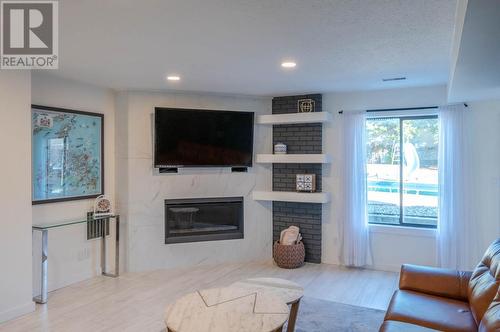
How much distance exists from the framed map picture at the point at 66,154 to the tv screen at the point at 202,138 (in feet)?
2.53

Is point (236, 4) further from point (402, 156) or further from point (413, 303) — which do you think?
point (402, 156)

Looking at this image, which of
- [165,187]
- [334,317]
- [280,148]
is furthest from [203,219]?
[334,317]

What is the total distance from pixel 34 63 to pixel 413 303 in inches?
148

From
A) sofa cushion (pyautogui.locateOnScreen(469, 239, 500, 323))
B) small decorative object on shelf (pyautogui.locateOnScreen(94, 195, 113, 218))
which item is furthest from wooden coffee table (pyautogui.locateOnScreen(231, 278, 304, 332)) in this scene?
small decorative object on shelf (pyautogui.locateOnScreen(94, 195, 113, 218))

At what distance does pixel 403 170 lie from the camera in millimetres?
4906

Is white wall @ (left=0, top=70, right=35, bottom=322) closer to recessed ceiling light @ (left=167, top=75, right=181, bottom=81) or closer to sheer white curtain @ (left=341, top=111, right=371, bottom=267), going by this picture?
recessed ceiling light @ (left=167, top=75, right=181, bottom=81)

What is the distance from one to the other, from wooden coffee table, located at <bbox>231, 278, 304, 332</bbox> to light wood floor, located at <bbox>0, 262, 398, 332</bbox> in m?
0.85

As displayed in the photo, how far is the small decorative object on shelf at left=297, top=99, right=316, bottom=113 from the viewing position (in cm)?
518

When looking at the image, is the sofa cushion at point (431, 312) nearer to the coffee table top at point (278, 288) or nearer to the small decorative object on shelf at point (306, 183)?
the coffee table top at point (278, 288)

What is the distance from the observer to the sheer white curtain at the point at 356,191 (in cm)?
490

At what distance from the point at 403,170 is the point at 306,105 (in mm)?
1578

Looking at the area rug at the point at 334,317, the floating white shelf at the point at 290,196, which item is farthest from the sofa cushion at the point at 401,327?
the floating white shelf at the point at 290,196

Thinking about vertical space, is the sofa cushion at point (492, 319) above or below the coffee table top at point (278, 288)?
above

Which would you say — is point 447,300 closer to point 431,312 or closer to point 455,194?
point 431,312
